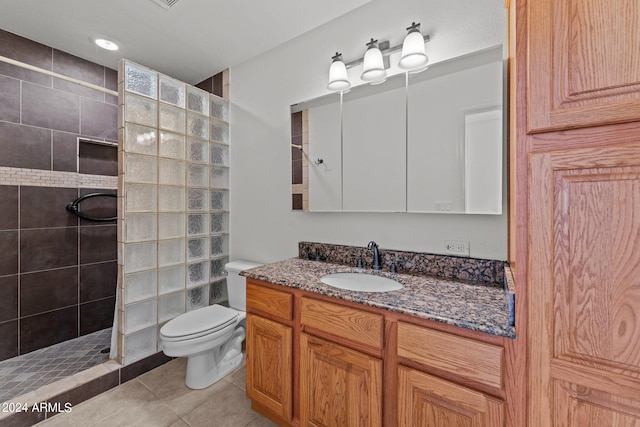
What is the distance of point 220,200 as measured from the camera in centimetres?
253

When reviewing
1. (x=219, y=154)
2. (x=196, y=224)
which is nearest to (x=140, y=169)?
(x=196, y=224)

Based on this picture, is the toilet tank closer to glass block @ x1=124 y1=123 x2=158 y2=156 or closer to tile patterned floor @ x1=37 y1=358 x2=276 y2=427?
tile patterned floor @ x1=37 y1=358 x2=276 y2=427

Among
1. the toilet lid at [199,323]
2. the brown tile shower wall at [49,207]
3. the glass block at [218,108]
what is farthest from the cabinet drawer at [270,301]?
the brown tile shower wall at [49,207]

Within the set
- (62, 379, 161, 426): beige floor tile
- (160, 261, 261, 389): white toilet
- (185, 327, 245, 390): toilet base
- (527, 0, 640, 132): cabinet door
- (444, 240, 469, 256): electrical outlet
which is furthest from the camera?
(185, 327, 245, 390): toilet base

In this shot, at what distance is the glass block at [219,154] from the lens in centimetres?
246

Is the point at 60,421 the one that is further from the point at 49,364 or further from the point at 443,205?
the point at 443,205

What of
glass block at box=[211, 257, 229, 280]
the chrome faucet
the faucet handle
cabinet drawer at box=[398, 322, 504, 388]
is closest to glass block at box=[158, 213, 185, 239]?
glass block at box=[211, 257, 229, 280]

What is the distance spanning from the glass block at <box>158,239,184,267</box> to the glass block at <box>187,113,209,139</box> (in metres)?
0.88

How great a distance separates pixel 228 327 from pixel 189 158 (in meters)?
1.34

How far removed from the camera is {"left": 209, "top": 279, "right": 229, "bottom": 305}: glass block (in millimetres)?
2443

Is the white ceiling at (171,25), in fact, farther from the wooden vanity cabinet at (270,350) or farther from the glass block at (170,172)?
the wooden vanity cabinet at (270,350)

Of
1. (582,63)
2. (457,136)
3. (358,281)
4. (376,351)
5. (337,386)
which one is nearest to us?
(582,63)

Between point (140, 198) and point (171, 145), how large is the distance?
18.4 inches

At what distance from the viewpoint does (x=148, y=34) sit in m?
2.04
